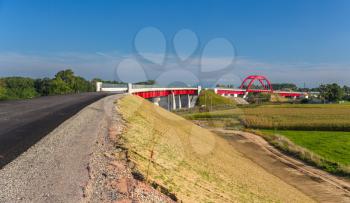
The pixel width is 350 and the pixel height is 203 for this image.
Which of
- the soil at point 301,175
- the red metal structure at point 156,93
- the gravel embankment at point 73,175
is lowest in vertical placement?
the soil at point 301,175

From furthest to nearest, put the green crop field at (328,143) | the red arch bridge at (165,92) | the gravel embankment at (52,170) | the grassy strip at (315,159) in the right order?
the red arch bridge at (165,92) < the green crop field at (328,143) < the grassy strip at (315,159) < the gravel embankment at (52,170)

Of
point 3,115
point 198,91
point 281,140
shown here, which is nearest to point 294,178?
point 281,140

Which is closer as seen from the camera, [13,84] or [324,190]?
[324,190]

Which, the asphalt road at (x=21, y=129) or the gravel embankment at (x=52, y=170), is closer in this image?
the gravel embankment at (x=52, y=170)

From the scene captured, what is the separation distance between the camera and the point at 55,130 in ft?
55.4

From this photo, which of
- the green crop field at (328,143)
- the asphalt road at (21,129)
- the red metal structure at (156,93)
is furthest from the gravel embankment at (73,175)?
the red metal structure at (156,93)

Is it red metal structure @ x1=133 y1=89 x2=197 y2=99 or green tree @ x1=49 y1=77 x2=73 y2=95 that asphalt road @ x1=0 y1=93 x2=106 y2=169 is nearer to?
red metal structure @ x1=133 y1=89 x2=197 y2=99

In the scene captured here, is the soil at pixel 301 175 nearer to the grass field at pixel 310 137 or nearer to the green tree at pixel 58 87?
the grass field at pixel 310 137

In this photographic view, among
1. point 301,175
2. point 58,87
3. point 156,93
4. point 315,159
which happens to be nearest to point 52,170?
point 301,175

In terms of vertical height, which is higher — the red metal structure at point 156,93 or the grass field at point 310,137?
the red metal structure at point 156,93

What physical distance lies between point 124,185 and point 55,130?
8.53m

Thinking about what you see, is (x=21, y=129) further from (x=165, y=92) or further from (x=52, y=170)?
(x=165, y=92)

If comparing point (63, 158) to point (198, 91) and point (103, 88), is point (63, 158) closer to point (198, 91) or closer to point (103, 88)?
point (103, 88)

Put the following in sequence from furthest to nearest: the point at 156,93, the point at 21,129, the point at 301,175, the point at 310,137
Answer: the point at 156,93
the point at 310,137
the point at 301,175
the point at 21,129
